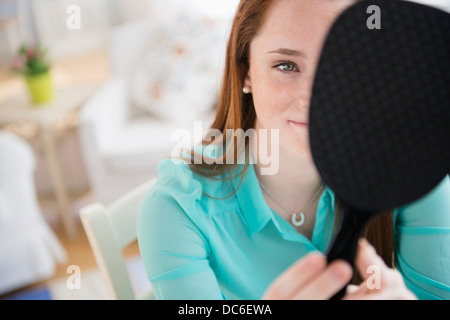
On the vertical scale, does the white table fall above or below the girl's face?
below

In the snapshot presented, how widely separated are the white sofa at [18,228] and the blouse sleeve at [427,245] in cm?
121

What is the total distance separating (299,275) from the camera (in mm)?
278

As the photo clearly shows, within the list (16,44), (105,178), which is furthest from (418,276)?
(16,44)

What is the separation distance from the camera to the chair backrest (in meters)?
0.57

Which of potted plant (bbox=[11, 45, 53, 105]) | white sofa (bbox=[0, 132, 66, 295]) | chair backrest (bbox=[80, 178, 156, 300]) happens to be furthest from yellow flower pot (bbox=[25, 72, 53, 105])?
chair backrest (bbox=[80, 178, 156, 300])

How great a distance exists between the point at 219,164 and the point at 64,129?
1.48 meters

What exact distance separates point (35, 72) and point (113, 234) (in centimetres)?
139

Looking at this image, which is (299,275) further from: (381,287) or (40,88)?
(40,88)

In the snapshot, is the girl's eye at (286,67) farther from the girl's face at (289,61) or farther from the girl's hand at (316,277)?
the girl's hand at (316,277)

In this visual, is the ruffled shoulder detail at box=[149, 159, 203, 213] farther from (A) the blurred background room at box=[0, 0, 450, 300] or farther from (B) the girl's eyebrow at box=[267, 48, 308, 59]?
(A) the blurred background room at box=[0, 0, 450, 300]

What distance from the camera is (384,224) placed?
1.77 ft

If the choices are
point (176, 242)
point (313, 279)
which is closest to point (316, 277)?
point (313, 279)

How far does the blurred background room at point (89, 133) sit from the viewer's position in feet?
4.64
